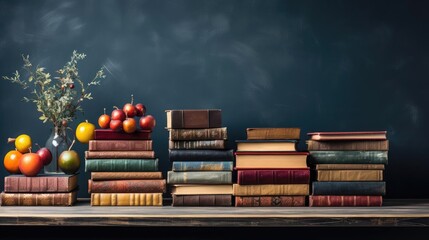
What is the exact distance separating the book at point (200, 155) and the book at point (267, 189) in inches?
4.9

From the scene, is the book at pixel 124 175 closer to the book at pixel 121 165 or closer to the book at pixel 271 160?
the book at pixel 121 165

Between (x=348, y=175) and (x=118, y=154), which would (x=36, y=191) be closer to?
(x=118, y=154)

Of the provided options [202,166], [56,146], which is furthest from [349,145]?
[56,146]

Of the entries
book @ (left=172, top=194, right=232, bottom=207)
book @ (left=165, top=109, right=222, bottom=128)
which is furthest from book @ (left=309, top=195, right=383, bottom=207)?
book @ (left=165, top=109, right=222, bottom=128)

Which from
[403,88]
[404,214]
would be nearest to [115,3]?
[403,88]

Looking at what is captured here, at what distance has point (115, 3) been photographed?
2.54 metres

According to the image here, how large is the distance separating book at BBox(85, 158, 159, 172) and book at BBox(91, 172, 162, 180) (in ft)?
0.04

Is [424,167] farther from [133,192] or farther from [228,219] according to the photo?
[133,192]

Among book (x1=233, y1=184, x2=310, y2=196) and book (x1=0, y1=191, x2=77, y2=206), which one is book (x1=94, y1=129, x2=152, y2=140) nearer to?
book (x1=0, y1=191, x2=77, y2=206)

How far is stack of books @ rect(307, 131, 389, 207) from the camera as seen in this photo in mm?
2166

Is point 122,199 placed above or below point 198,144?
below

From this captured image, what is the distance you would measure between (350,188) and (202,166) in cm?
58

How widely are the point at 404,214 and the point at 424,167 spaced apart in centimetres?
64

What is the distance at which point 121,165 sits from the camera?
2.19 metres
